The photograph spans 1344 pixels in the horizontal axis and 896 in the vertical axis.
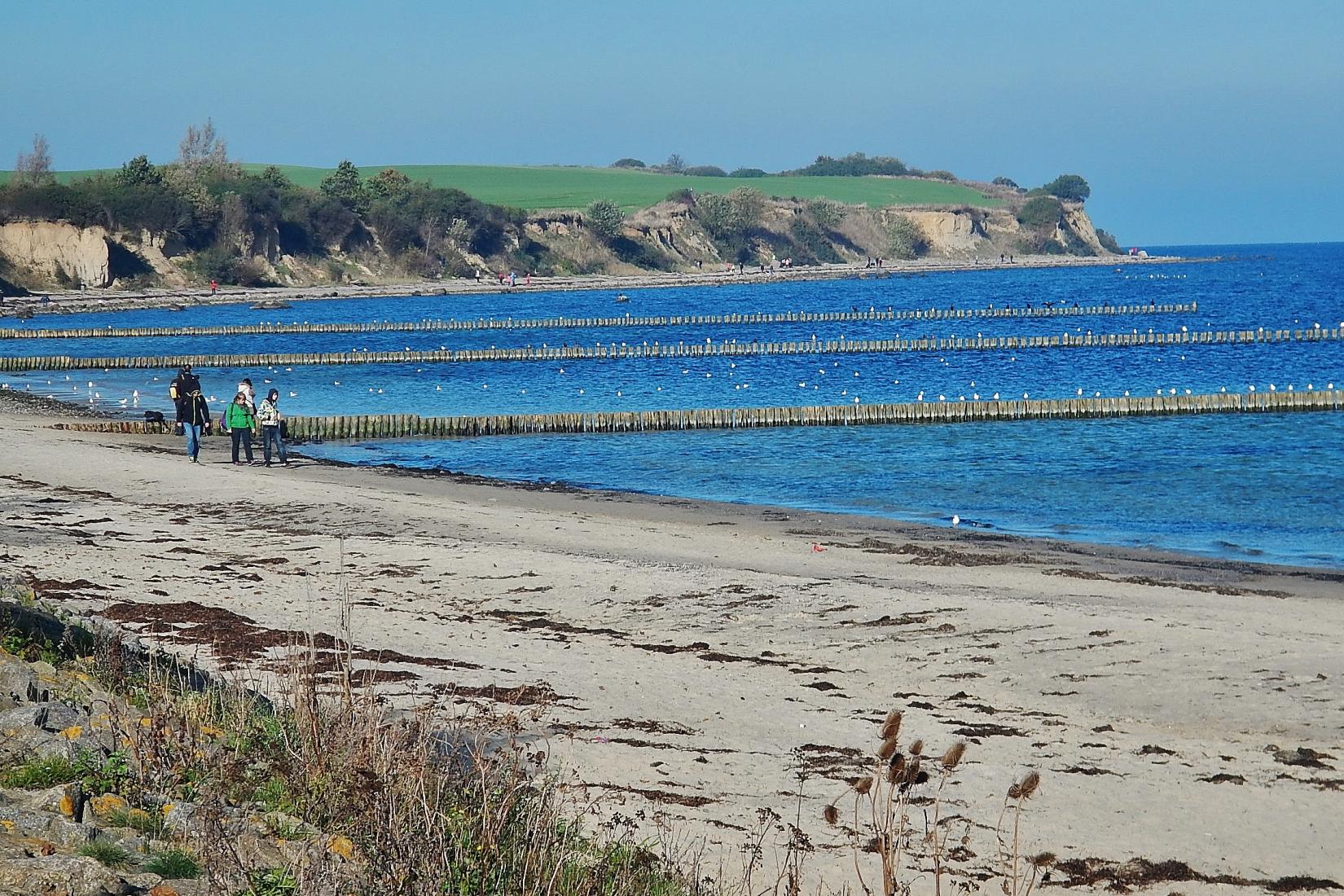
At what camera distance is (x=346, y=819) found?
6148 millimetres

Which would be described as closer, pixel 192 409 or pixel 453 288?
pixel 192 409

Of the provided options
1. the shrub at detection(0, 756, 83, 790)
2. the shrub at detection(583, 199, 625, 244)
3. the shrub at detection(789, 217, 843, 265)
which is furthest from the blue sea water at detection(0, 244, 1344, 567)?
the shrub at detection(789, 217, 843, 265)

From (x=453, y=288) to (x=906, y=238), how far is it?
279ft

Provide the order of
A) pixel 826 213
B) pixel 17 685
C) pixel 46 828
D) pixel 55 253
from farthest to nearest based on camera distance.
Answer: pixel 826 213, pixel 55 253, pixel 17 685, pixel 46 828

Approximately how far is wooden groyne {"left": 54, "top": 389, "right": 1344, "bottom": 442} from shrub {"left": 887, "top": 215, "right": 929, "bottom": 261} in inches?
5934

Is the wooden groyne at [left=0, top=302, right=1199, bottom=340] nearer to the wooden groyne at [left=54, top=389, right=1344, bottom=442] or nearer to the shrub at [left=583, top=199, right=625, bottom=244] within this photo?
the wooden groyne at [left=54, top=389, right=1344, bottom=442]

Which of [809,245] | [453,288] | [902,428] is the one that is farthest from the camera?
[809,245]

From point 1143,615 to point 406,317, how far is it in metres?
75.6

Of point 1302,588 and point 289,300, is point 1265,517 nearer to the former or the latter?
point 1302,588

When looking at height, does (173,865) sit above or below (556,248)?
below

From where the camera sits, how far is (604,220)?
146500 millimetres

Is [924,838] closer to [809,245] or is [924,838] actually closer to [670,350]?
[670,350]

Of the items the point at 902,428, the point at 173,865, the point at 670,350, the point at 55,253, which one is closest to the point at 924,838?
the point at 173,865

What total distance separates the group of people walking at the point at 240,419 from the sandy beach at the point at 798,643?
15.3ft
